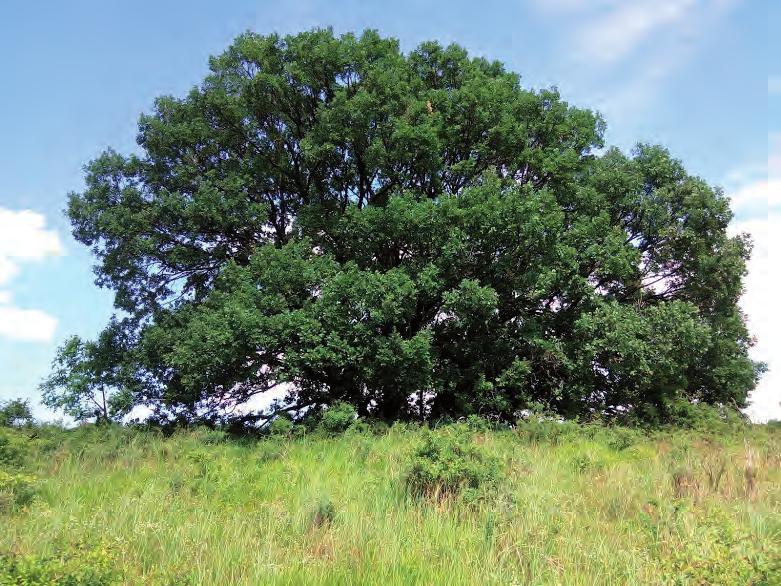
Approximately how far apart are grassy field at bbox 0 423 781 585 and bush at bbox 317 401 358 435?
4.21m

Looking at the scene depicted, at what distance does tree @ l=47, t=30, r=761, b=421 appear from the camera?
52.3 feet

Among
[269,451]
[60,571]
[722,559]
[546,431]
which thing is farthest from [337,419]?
[722,559]

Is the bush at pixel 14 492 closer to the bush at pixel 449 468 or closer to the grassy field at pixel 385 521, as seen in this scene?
the grassy field at pixel 385 521

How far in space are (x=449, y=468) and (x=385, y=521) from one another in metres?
1.60

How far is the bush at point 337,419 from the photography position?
1494 cm

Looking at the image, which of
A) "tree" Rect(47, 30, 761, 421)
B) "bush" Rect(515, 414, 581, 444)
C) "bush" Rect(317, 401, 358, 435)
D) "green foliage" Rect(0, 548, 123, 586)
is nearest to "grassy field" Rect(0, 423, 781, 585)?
"green foliage" Rect(0, 548, 123, 586)

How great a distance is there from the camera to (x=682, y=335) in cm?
1667

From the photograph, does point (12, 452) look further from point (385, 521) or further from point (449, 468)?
point (449, 468)

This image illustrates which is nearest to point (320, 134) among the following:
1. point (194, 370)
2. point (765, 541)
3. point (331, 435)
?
point (194, 370)

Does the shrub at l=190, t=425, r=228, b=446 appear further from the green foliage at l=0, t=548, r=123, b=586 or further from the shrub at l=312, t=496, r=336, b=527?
the green foliage at l=0, t=548, r=123, b=586

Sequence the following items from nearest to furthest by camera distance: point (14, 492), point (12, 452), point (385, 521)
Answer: point (385, 521) → point (14, 492) → point (12, 452)

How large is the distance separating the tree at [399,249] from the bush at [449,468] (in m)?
7.22

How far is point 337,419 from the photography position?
14.9 meters

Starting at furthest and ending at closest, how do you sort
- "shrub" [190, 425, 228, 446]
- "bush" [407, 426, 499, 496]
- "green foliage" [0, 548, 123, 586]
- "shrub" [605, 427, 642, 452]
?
1. "shrub" [190, 425, 228, 446]
2. "shrub" [605, 427, 642, 452]
3. "bush" [407, 426, 499, 496]
4. "green foliage" [0, 548, 123, 586]
